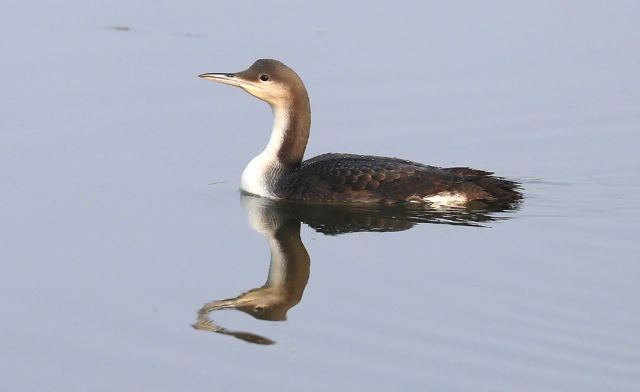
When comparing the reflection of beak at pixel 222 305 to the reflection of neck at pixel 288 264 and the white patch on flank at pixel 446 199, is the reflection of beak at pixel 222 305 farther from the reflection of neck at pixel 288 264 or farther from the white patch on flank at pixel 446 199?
the white patch on flank at pixel 446 199

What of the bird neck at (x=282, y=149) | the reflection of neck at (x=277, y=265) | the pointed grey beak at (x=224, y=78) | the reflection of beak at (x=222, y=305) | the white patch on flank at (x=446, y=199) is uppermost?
the pointed grey beak at (x=224, y=78)

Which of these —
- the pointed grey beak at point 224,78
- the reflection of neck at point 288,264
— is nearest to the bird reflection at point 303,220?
the reflection of neck at point 288,264

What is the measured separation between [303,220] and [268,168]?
861 mm

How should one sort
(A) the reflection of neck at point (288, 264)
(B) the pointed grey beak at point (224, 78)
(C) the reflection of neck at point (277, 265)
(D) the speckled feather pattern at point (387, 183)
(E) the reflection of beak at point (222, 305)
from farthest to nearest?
(B) the pointed grey beak at point (224, 78), (D) the speckled feather pattern at point (387, 183), (A) the reflection of neck at point (288, 264), (C) the reflection of neck at point (277, 265), (E) the reflection of beak at point (222, 305)

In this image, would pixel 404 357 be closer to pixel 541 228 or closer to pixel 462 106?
pixel 541 228

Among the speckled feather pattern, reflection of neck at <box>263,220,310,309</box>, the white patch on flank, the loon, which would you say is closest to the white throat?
the loon

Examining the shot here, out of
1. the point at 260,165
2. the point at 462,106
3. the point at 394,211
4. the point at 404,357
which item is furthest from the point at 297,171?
the point at 404,357

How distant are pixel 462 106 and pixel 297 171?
2.89 m

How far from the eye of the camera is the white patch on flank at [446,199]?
10.4 m

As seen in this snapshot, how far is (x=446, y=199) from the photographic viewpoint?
10406 mm

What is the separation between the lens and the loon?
33.9 ft

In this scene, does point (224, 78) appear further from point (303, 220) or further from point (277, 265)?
point (277, 265)

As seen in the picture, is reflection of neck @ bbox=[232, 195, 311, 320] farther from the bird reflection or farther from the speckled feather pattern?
the speckled feather pattern

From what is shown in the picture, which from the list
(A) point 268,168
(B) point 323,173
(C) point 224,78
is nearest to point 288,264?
(B) point 323,173
